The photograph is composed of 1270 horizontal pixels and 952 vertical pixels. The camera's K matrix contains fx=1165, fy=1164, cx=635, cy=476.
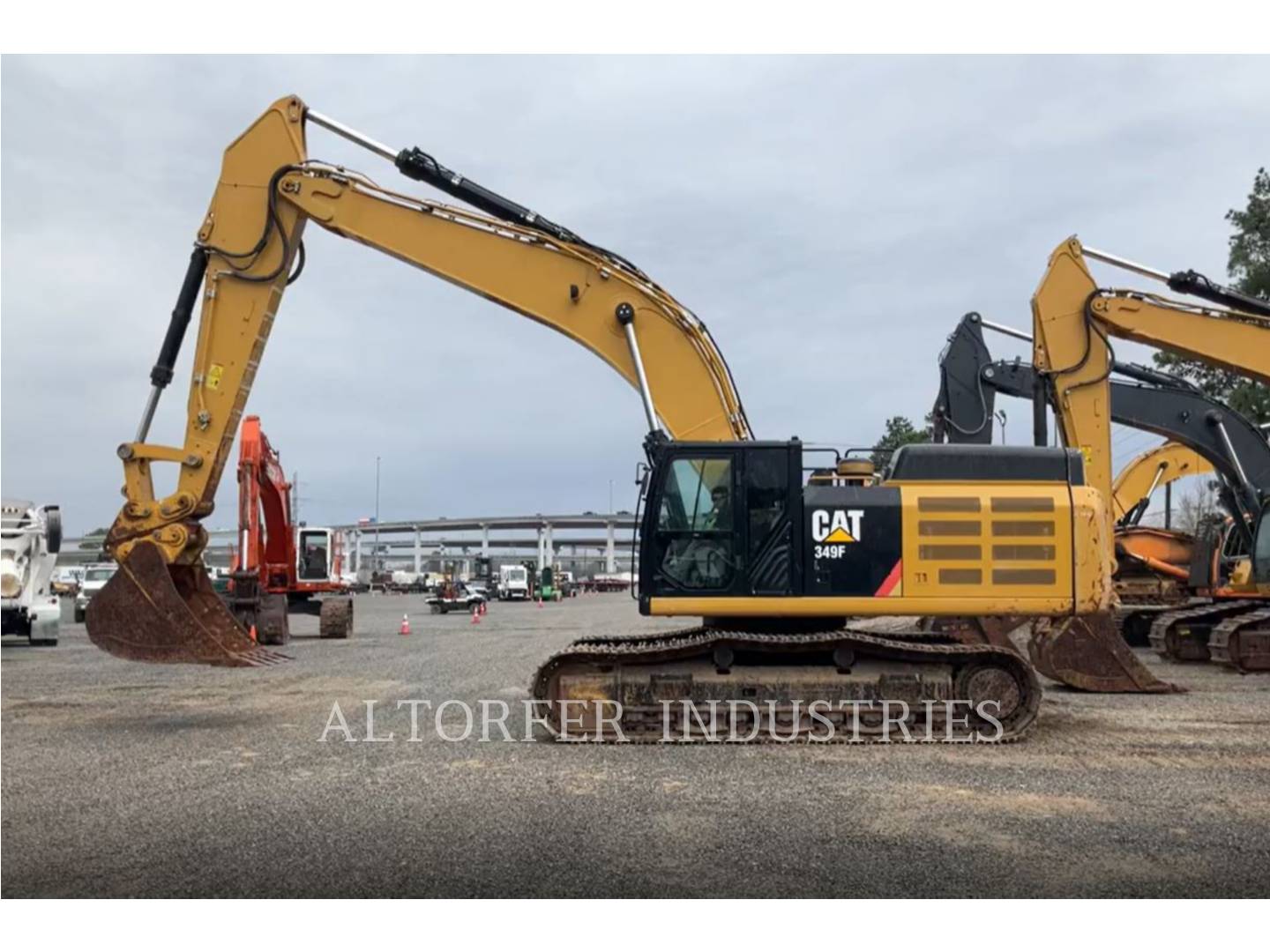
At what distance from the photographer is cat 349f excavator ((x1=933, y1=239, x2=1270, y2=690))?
1452cm

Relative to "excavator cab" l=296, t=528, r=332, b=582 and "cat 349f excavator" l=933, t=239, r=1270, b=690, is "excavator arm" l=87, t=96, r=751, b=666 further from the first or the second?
"excavator cab" l=296, t=528, r=332, b=582

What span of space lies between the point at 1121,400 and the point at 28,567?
810 inches

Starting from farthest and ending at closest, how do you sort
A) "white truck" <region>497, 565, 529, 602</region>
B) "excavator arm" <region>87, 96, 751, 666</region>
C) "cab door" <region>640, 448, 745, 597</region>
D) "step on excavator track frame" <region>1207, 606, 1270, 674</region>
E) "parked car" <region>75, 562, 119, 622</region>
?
"white truck" <region>497, 565, 529, 602</region>, "parked car" <region>75, 562, 119, 622</region>, "step on excavator track frame" <region>1207, 606, 1270, 674</region>, "excavator arm" <region>87, 96, 751, 666</region>, "cab door" <region>640, 448, 745, 597</region>

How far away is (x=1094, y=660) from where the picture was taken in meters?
14.4

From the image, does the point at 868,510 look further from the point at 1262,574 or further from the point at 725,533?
the point at 1262,574

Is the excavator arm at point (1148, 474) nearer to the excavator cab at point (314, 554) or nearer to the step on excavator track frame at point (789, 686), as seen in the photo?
the step on excavator track frame at point (789, 686)

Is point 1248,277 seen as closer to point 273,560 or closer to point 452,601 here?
point 273,560

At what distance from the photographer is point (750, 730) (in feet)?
34.9

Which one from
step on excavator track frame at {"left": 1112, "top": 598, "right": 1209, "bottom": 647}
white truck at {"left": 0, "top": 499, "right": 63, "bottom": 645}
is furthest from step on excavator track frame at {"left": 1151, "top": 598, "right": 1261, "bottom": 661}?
white truck at {"left": 0, "top": 499, "right": 63, "bottom": 645}

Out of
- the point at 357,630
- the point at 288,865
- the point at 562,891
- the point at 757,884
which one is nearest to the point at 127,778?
the point at 288,865

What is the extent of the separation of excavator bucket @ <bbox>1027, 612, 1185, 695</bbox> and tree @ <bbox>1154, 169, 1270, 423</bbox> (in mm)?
16087

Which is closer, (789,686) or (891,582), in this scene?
(789,686)

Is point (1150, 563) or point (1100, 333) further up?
point (1100, 333)

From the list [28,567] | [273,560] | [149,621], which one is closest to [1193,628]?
[149,621]
